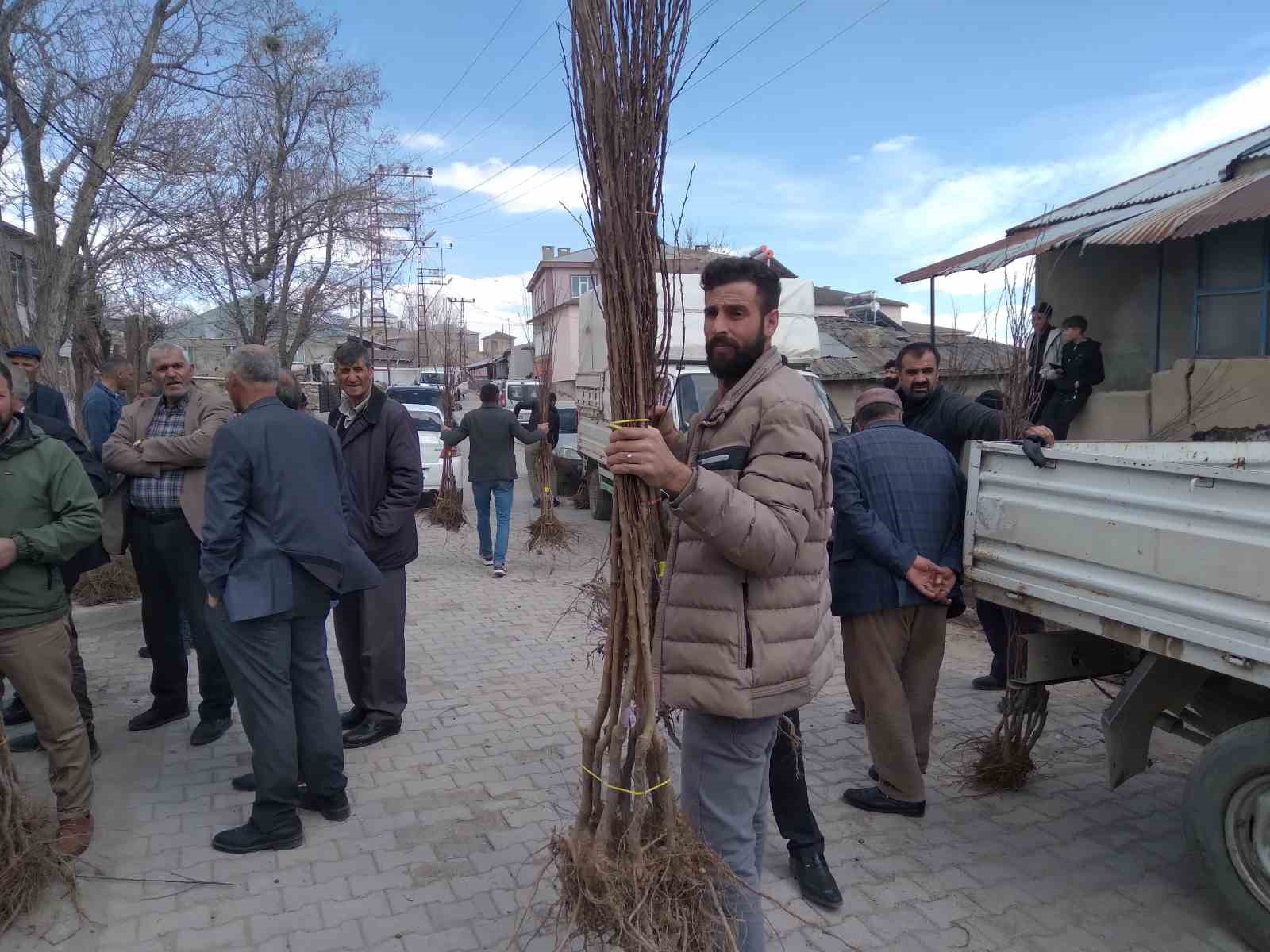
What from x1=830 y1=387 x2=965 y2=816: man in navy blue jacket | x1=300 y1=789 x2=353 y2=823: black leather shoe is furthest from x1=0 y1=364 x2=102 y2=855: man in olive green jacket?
x1=830 y1=387 x2=965 y2=816: man in navy blue jacket

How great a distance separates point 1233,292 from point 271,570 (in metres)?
9.28

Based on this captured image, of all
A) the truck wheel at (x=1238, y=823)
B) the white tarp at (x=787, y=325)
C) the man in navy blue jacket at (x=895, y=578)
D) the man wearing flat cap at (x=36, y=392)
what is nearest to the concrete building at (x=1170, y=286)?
the white tarp at (x=787, y=325)

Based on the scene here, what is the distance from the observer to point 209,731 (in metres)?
4.61

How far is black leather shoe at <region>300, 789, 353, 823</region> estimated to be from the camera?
3.77 meters

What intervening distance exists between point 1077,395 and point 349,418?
23.2ft

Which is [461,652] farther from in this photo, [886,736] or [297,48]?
[297,48]

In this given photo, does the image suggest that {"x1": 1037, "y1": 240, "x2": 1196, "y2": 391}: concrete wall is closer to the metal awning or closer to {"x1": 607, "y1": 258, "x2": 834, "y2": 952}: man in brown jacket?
the metal awning

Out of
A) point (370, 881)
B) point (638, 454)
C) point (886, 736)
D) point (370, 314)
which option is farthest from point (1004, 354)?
point (370, 314)

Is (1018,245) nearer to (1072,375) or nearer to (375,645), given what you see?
(1072,375)

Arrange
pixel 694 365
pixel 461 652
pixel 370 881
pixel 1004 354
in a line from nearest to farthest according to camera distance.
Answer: pixel 370 881, pixel 1004 354, pixel 461 652, pixel 694 365

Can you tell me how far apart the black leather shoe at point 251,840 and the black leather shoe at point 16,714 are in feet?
7.20

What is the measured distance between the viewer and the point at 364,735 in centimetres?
463

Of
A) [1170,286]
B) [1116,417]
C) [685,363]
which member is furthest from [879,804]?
[1170,286]

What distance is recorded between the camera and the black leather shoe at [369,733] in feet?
15.1
